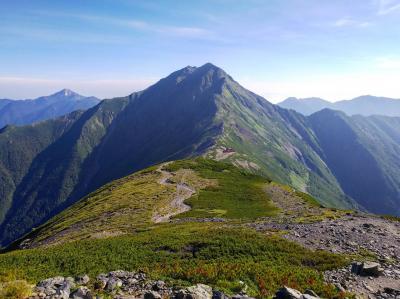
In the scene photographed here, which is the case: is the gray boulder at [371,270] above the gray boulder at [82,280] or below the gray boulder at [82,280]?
below

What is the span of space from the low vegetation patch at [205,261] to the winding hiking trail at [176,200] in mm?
28274

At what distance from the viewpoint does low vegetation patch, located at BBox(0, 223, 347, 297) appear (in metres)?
27.7

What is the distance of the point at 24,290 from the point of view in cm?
2114

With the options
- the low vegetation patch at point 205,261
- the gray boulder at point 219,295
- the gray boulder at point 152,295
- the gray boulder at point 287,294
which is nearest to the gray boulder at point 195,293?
the gray boulder at point 219,295

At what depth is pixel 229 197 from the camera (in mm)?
94250

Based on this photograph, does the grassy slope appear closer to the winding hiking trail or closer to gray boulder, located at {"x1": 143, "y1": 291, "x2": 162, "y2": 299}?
gray boulder, located at {"x1": 143, "y1": 291, "x2": 162, "y2": 299}

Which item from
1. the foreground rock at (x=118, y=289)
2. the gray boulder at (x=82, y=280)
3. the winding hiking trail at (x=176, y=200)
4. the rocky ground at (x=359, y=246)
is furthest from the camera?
the winding hiking trail at (x=176, y=200)

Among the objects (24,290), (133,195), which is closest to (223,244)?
(24,290)

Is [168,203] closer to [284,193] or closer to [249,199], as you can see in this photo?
[249,199]

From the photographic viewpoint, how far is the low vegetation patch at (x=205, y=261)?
91.0 ft

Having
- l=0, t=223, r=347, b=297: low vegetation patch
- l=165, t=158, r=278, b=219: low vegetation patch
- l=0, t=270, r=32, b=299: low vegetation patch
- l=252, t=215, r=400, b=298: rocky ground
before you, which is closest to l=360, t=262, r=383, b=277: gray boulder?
l=252, t=215, r=400, b=298: rocky ground

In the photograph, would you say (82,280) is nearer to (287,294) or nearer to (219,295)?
(219,295)

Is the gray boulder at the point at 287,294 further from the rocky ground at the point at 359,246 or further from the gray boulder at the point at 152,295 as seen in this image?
the gray boulder at the point at 152,295

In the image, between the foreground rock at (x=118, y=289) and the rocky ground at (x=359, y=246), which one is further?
the rocky ground at (x=359, y=246)
